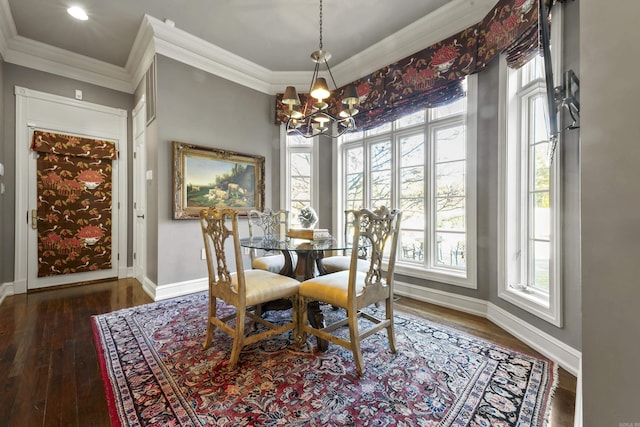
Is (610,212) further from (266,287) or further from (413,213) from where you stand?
(413,213)

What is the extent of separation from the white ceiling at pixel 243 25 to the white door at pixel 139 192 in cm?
79

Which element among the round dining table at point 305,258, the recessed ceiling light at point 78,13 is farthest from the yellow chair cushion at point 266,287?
the recessed ceiling light at point 78,13

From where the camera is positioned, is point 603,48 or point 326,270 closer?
point 603,48

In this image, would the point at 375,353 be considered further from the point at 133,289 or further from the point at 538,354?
the point at 133,289

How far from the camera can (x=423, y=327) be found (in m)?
2.34

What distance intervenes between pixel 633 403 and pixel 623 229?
1.10 ft

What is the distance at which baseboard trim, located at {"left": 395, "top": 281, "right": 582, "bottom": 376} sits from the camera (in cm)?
176

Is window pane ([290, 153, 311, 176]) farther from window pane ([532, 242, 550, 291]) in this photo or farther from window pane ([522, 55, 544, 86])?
window pane ([532, 242, 550, 291])

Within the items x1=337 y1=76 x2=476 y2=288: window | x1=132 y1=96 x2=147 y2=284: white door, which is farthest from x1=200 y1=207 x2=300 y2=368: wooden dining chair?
x1=132 y1=96 x2=147 y2=284: white door

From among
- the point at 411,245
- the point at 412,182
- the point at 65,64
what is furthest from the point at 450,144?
the point at 65,64

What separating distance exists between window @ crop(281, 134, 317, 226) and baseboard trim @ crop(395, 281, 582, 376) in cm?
184

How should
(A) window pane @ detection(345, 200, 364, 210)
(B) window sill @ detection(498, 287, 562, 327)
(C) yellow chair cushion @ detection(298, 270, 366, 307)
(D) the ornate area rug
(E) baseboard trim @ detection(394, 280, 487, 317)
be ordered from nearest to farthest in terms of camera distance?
1. (D) the ornate area rug
2. (C) yellow chair cushion @ detection(298, 270, 366, 307)
3. (B) window sill @ detection(498, 287, 562, 327)
4. (E) baseboard trim @ detection(394, 280, 487, 317)
5. (A) window pane @ detection(345, 200, 364, 210)

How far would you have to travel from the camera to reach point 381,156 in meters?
3.68

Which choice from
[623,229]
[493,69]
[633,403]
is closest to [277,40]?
[493,69]
